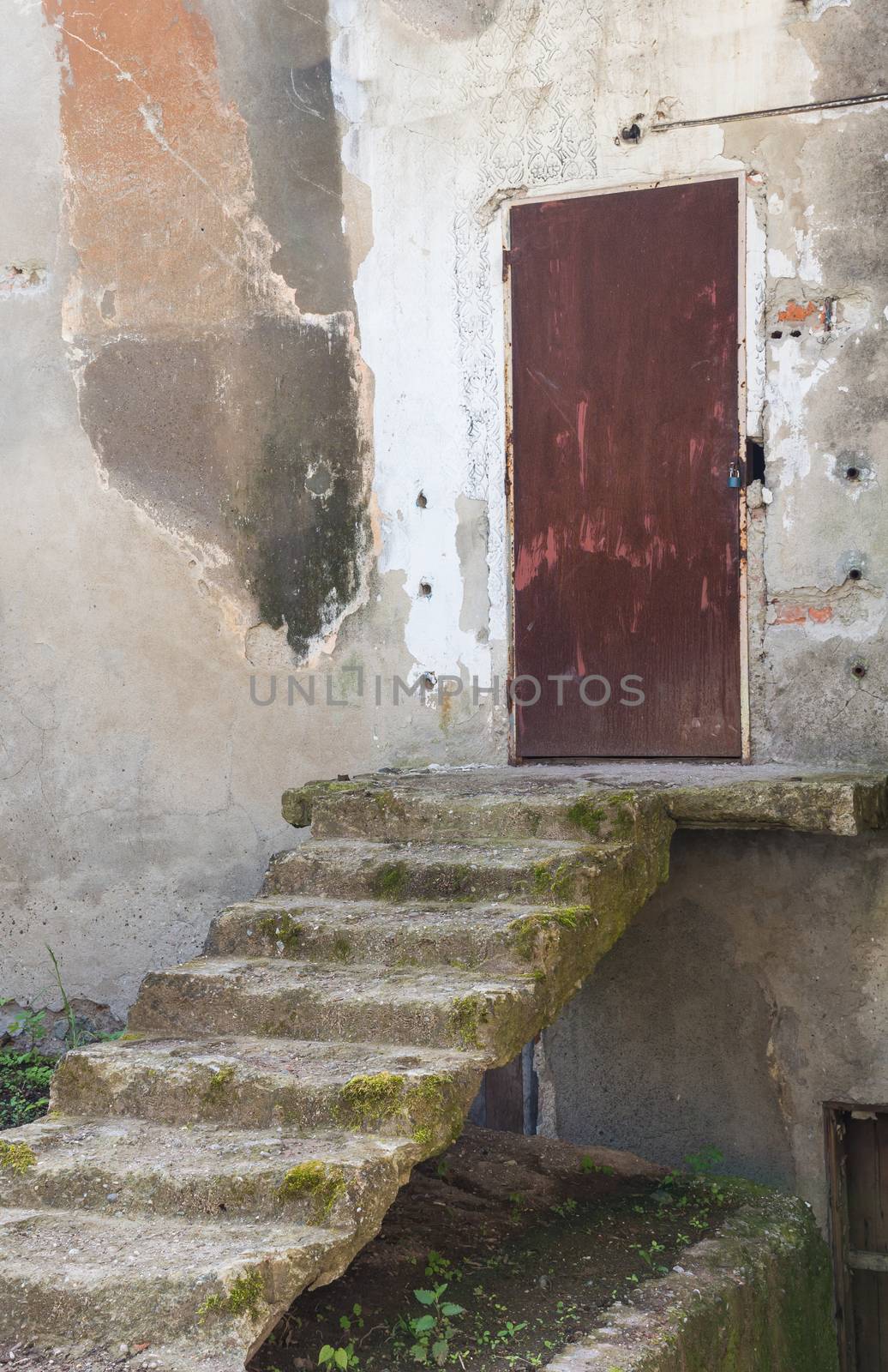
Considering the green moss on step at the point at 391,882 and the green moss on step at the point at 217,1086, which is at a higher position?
the green moss on step at the point at 391,882

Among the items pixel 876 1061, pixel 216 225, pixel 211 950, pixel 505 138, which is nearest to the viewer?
pixel 211 950

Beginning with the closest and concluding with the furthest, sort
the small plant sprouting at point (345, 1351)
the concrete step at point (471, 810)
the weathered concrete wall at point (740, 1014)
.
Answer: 1. the small plant sprouting at point (345, 1351)
2. the concrete step at point (471, 810)
3. the weathered concrete wall at point (740, 1014)

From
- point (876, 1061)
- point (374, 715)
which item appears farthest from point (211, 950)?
point (876, 1061)

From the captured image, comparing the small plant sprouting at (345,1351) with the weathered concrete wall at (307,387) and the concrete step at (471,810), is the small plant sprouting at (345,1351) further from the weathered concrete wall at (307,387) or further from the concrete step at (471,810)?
the weathered concrete wall at (307,387)

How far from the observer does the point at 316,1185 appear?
2.83 meters

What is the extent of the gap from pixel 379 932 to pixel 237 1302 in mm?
1315

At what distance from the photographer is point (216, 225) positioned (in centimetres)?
573

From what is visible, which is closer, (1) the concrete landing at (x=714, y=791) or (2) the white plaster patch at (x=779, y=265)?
(1) the concrete landing at (x=714, y=791)

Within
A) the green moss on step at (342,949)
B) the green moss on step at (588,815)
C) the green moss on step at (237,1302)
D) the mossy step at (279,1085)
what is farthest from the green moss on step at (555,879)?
the green moss on step at (237,1302)

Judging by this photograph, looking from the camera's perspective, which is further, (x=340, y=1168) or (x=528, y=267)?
(x=528, y=267)

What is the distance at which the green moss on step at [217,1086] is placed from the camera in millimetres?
3229

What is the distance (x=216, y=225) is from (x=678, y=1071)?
3.98m

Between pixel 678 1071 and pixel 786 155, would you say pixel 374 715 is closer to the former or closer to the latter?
pixel 678 1071

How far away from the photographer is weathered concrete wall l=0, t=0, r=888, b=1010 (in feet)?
15.9
